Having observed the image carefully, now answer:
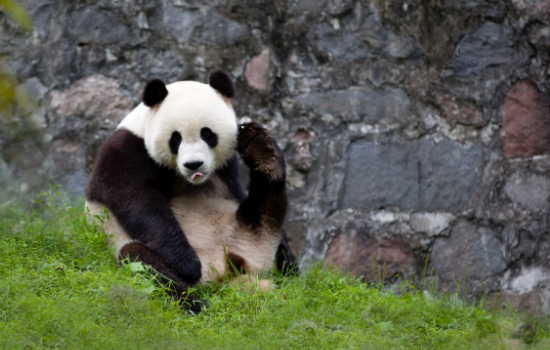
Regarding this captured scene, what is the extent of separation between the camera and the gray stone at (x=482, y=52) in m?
5.12

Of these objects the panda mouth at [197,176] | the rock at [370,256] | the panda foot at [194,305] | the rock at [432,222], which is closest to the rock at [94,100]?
the panda mouth at [197,176]

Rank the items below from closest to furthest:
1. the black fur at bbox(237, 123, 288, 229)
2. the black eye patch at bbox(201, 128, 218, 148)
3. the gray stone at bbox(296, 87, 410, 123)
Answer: the black eye patch at bbox(201, 128, 218, 148) → the black fur at bbox(237, 123, 288, 229) → the gray stone at bbox(296, 87, 410, 123)

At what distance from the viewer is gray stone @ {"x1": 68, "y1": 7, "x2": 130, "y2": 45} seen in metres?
5.50

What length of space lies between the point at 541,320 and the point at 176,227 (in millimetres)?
2407

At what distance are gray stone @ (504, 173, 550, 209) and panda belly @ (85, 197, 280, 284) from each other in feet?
5.94

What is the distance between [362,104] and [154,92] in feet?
6.03

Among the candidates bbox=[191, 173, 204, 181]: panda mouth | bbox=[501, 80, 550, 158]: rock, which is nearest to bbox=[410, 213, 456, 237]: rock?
bbox=[501, 80, 550, 158]: rock

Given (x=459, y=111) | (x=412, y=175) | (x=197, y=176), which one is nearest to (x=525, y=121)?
(x=459, y=111)

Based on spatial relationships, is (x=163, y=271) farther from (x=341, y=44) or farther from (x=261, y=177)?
(x=341, y=44)

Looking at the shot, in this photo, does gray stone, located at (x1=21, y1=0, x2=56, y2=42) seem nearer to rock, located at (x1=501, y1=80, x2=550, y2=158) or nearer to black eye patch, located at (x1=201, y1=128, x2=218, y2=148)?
black eye patch, located at (x1=201, y1=128, x2=218, y2=148)

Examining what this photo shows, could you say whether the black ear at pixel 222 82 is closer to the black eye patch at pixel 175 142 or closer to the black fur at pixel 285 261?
the black eye patch at pixel 175 142

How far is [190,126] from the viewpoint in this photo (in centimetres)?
398

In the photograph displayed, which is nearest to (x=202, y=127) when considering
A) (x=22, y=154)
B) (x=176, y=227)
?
(x=176, y=227)

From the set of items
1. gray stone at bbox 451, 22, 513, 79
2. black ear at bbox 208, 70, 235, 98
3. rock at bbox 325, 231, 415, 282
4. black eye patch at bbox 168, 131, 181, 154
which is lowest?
rock at bbox 325, 231, 415, 282
